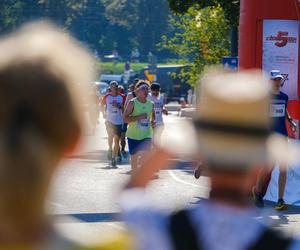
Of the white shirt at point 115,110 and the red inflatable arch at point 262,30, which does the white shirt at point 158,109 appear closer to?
the white shirt at point 115,110

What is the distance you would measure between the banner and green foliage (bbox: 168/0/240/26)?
904cm

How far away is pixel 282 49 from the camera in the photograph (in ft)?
62.3

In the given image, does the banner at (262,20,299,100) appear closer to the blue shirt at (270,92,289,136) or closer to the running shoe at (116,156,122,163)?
the running shoe at (116,156,122,163)

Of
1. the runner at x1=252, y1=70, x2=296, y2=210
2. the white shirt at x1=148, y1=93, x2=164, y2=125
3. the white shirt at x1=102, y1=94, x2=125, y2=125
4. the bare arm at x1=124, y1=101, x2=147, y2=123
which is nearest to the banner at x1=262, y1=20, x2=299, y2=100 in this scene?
the white shirt at x1=148, y1=93, x2=164, y2=125

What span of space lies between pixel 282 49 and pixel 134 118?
4247mm

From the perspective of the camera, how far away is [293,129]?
50.3 feet

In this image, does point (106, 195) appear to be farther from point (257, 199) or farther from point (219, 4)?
point (219, 4)

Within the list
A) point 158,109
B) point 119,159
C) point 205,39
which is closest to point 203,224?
point 158,109

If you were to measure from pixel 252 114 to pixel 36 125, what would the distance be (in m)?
0.68

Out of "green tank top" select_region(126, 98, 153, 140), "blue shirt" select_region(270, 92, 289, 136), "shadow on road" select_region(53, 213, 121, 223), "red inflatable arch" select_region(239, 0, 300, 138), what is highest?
"red inflatable arch" select_region(239, 0, 300, 138)

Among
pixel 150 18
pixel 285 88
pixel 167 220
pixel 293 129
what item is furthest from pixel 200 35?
pixel 150 18

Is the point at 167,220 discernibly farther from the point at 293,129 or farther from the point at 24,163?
the point at 293,129

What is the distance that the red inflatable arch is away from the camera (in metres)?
18.9

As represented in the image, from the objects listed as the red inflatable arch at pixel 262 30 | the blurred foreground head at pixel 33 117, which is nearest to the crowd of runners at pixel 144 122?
the red inflatable arch at pixel 262 30
